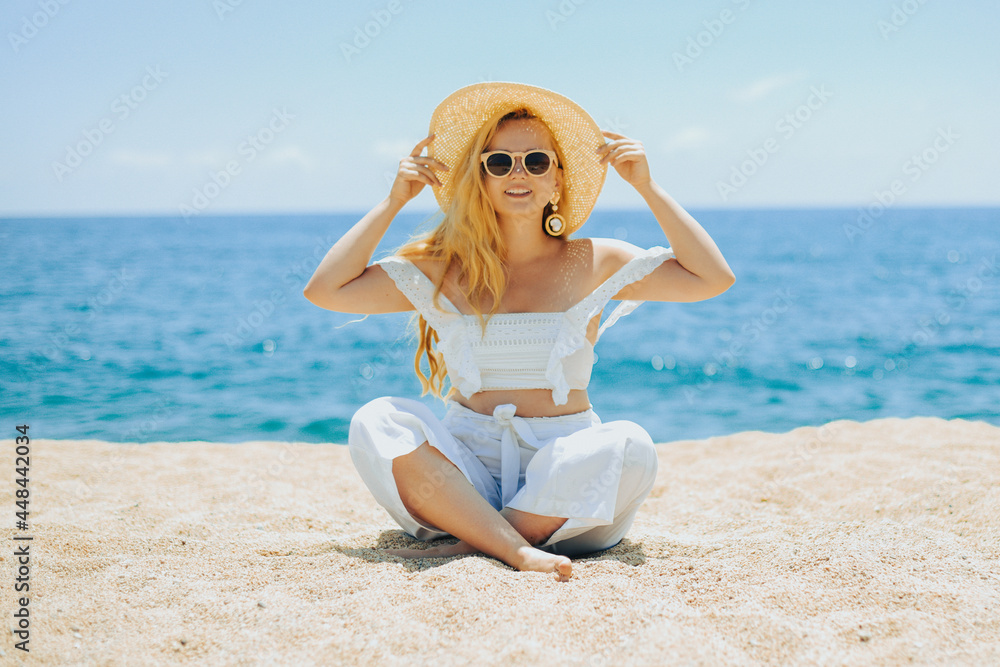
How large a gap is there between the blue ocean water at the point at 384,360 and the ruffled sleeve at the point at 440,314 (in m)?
0.45

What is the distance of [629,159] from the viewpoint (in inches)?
132

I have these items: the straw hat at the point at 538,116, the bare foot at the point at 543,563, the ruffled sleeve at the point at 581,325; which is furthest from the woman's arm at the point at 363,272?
A: the bare foot at the point at 543,563

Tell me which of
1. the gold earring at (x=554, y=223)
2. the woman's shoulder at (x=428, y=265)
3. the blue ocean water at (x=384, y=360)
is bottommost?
the blue ocean water at (x=384, y=360)

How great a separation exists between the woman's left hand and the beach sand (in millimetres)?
1745

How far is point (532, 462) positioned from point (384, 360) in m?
9.74

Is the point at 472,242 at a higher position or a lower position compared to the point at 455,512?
higher

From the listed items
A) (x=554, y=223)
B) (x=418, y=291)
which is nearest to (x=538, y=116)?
(x=554, y=223)

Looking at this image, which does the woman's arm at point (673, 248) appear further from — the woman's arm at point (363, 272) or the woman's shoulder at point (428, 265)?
the woman's arm at point (363, 272)

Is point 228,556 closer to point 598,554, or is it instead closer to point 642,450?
point 598,554

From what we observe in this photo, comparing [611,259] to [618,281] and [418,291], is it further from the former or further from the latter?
[418,291]

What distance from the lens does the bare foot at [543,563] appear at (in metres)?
2.61

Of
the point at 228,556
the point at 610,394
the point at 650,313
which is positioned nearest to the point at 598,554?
the point at 228,556

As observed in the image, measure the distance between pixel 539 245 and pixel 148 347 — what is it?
36.7 feet

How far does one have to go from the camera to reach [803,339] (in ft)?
45.3
